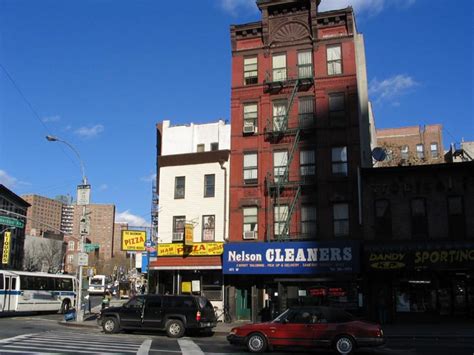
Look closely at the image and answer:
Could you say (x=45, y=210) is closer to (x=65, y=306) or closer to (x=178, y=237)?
(x=65, y=306)

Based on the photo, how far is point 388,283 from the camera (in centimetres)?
2916

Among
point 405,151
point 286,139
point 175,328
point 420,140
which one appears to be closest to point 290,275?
point 286,139

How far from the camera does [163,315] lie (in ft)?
76.8

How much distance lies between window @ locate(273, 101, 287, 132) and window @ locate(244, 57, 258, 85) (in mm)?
2271

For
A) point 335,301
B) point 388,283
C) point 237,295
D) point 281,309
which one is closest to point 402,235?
point 388,283

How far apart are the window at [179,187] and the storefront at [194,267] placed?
331 centimetres

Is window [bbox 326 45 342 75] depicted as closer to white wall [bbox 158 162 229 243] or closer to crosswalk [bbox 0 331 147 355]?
white wall [bbox 158 162 229 243]

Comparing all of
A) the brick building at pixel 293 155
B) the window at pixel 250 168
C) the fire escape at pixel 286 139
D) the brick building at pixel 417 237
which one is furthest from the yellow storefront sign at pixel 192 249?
the brick building at pixel 417 237

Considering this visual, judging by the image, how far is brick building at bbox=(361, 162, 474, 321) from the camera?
92.0 ft

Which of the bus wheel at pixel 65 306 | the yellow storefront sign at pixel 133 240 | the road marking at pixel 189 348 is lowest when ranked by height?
the road marking at pixel 189 348

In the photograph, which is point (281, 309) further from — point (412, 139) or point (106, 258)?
point (106, 258)

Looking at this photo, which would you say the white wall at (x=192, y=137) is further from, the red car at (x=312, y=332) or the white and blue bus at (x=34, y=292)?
the red car at (x=312, y=332)

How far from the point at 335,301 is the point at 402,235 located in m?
5.16

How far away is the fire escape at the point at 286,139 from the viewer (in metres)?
31.5
